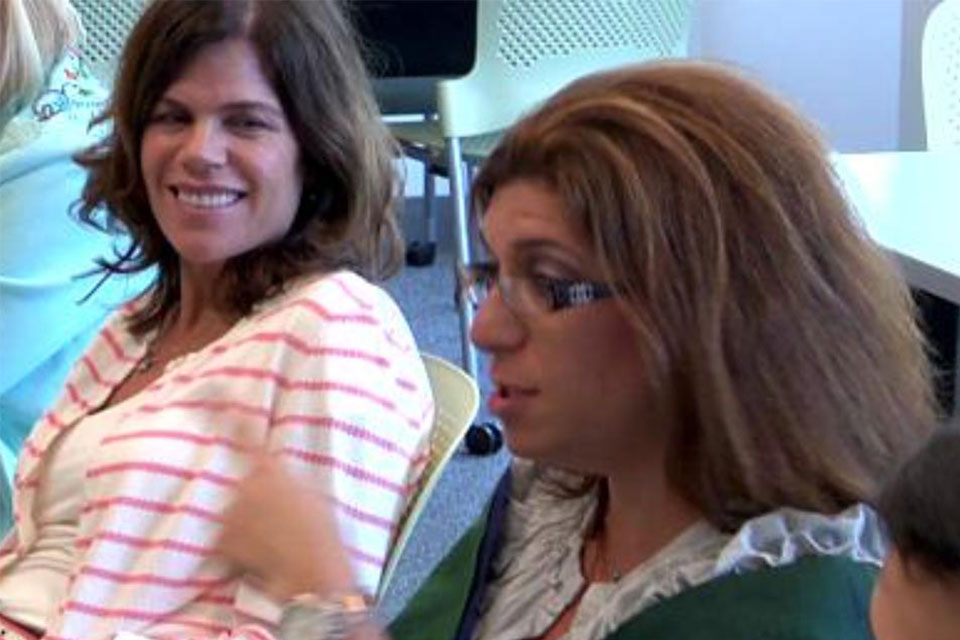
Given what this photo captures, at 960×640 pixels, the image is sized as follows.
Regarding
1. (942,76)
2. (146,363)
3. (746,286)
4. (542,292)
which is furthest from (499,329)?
(942,76)

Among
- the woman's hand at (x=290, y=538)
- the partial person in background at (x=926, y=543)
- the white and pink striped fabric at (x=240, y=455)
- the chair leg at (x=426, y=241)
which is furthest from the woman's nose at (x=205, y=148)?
the chair leg at (x=426, y=241)

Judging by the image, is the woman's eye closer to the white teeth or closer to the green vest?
the white teeth

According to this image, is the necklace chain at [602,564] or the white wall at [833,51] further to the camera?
the white wall at [833,51]

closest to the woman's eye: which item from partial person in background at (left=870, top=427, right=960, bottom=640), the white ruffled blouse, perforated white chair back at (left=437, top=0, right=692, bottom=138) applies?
the white ruffled blouse

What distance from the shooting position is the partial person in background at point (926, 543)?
0.76 meters

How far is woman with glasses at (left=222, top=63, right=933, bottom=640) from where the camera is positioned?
1031 mm

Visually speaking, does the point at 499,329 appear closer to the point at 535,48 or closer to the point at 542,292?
the point at 542,292

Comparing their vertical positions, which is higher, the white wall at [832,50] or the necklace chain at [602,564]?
the necklace chain at [602,564]

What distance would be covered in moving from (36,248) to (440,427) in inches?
27.7

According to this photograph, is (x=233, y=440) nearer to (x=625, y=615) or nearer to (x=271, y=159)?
(x=271, y=159)

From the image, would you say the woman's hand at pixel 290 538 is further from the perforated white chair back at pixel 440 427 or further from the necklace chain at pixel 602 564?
the perforated white chair back at pixel 440 427

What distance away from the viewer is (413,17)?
4.03 meters

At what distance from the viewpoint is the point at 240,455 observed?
1447mm

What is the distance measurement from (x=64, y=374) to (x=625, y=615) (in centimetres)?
116
